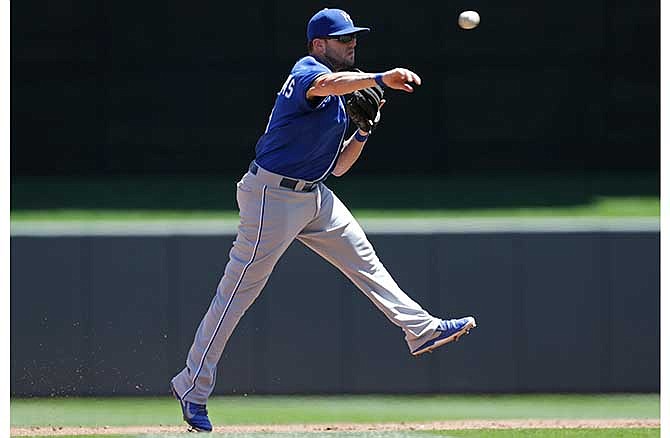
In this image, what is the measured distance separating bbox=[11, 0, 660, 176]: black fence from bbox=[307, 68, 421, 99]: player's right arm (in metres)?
5.56

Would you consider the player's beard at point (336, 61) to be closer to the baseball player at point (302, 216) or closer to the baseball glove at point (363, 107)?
the baseball player at point (302, 216)

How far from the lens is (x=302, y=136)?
5.41 meters

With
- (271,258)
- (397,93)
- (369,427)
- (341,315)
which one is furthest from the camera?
(397,93)

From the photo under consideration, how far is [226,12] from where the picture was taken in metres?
10.7

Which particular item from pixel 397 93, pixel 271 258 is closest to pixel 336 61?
pixel 271 258

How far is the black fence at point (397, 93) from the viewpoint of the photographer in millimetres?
10680

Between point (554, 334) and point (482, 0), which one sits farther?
point (482, 0)

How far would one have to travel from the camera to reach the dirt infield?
19.4ft

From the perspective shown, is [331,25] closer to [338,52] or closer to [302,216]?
[338,52]

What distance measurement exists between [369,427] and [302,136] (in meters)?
1.40

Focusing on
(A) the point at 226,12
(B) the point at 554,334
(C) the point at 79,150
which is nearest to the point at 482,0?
(A) the point at 226,12

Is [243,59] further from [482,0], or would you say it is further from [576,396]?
[576,396]
